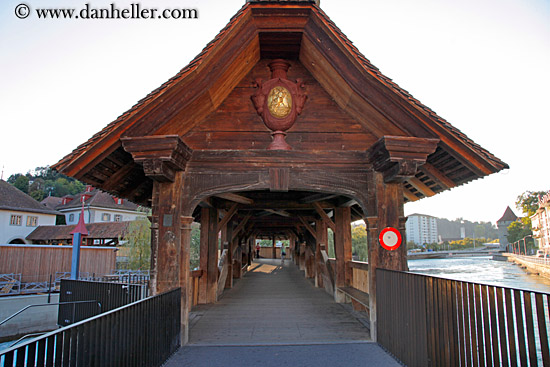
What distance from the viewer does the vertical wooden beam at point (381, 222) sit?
5477 millimetres

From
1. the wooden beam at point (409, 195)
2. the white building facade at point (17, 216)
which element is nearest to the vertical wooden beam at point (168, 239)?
the wooden beam at point (409, 195)

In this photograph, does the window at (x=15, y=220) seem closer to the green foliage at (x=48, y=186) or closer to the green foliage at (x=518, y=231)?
the green foliage at (x=48, y=186)

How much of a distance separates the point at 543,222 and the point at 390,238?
64.2 meters

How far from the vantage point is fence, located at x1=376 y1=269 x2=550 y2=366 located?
259cm

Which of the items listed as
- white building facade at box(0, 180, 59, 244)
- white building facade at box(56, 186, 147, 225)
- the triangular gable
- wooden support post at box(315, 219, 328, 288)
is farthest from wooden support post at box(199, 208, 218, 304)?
white building facade at box(56, 186, 147, 225)

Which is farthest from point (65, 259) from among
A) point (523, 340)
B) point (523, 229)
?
point (523, 229)

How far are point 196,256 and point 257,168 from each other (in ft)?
88.0

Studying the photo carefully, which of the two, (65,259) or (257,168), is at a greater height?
(257,168)

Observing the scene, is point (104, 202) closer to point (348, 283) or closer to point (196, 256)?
point (196, 256)

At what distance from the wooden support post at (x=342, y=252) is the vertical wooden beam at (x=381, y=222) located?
391 cm

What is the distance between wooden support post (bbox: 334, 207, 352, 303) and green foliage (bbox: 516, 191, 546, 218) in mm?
66810

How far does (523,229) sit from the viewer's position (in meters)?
71.1

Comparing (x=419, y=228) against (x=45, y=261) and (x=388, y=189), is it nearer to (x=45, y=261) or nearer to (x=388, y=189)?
(x=45, y=261)

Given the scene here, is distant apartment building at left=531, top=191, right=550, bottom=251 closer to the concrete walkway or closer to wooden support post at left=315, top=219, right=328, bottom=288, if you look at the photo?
wooden support post at left=315, top=219, right=328, bottom=288
